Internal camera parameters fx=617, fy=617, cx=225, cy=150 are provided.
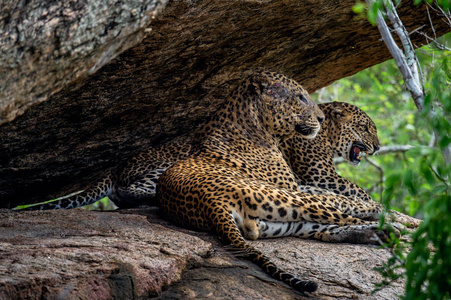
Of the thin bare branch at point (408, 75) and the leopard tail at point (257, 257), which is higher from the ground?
the thin bare branch at point (408, 75)

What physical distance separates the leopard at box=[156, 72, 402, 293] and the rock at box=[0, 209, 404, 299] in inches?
6.1

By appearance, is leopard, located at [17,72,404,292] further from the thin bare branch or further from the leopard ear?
the thin bare branch

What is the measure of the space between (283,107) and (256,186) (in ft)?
7.16

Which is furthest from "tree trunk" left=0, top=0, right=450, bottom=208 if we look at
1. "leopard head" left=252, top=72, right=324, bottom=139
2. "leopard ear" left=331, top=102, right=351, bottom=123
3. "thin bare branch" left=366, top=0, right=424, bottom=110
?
"thin bare branch" left=366, top=0, right=424, bottom=110

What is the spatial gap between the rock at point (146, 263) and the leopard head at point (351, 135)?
141 inches

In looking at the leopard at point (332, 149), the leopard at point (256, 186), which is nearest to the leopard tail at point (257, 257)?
the leopard at point (256, 186)

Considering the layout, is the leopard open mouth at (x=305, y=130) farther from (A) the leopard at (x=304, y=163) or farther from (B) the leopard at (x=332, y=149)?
(B) the leopard at (x=332, y=149)

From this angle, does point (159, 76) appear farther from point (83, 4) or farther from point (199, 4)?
point (83, 4)

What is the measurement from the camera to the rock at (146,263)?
4809 mm

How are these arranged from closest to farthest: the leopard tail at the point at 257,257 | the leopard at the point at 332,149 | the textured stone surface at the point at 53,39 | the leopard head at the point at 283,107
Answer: the textured stone surface at the point at 53,39, the leopard tail at the point at 257,257, the leopard head at the point at 283,107, the leopard at the point at 332,149

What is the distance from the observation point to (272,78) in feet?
29.3

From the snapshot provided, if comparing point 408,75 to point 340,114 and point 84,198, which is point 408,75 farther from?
point 84,198

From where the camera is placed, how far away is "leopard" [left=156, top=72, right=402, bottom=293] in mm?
6668

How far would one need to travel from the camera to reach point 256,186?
7137 mm
